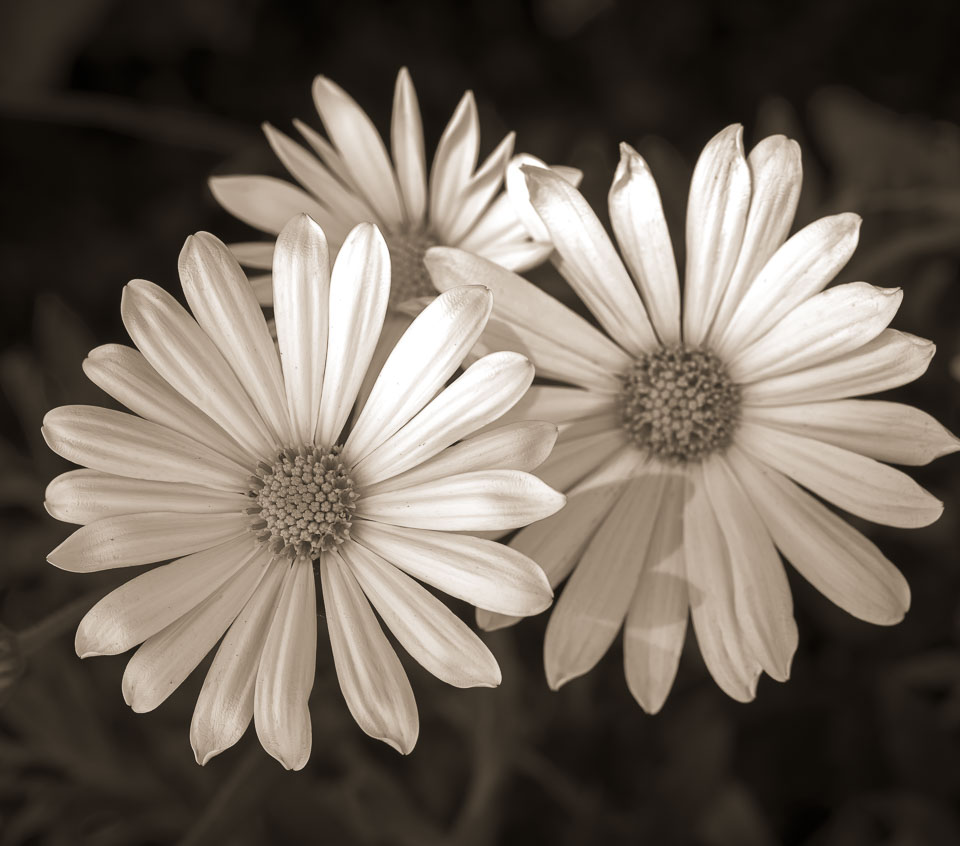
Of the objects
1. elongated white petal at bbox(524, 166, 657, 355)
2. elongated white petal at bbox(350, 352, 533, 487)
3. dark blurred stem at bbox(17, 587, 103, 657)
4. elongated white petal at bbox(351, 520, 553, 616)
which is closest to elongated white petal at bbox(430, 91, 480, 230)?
elongated white petal at bbox(524, 166, 657, 355)

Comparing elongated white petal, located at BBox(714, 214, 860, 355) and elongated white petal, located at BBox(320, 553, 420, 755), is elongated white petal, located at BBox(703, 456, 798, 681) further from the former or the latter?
elongated white petal, located at BBox(320, 553, 420, 755)

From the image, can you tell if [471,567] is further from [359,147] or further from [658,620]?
[359,147]

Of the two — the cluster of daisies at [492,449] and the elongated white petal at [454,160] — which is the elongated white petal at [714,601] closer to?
the cluster of daisies at [492,449]

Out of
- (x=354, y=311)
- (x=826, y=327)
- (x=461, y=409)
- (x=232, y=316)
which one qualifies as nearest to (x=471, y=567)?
(x=461, y=409)

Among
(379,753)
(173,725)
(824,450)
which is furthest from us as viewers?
(379,753)

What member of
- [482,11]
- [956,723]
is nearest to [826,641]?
[956,723]

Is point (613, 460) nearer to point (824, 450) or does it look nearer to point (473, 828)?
point (824, 450)
